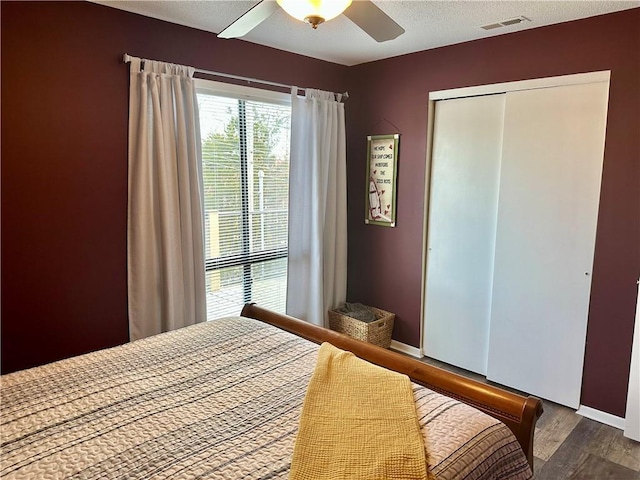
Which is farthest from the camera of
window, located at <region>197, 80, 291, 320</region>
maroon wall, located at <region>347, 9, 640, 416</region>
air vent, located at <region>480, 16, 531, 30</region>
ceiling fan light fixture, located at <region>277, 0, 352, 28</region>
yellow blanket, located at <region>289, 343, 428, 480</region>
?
window, located at <region>197, 80, 291, 320</region>

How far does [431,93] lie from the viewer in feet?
11.0

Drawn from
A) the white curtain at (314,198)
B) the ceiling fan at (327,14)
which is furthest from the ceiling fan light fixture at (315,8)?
the white curtain at (314,198)

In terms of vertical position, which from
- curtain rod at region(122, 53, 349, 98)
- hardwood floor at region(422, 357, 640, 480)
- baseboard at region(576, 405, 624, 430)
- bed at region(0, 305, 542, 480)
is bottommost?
hardwood floor at region(422, 357, 640, 480)

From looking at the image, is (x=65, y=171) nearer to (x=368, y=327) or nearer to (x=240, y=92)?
(x=240, y=92)

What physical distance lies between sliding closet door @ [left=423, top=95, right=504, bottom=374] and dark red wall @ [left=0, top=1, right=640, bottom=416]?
0.32 m

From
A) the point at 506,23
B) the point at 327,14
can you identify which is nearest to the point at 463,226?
the point at 506,23

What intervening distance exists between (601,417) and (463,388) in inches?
62.6

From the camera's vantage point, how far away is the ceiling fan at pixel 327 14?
5.26 feet

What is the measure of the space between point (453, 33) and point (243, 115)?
60.2 inches

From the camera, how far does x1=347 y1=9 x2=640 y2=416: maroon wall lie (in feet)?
8.25

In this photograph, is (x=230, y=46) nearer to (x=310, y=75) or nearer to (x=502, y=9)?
(x=310, y=75)

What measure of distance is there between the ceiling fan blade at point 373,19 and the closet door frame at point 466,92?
4.32 ft

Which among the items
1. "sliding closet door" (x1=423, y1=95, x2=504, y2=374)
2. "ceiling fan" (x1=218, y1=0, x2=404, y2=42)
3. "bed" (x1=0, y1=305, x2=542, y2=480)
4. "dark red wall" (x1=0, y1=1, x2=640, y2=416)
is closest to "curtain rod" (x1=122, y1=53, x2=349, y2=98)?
"dark red wall" (x1=0, y1=1, x2=640, y2=416)

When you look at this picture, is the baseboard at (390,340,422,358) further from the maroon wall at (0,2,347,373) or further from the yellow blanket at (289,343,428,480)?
the maroon wall at (0,2,347,373)
